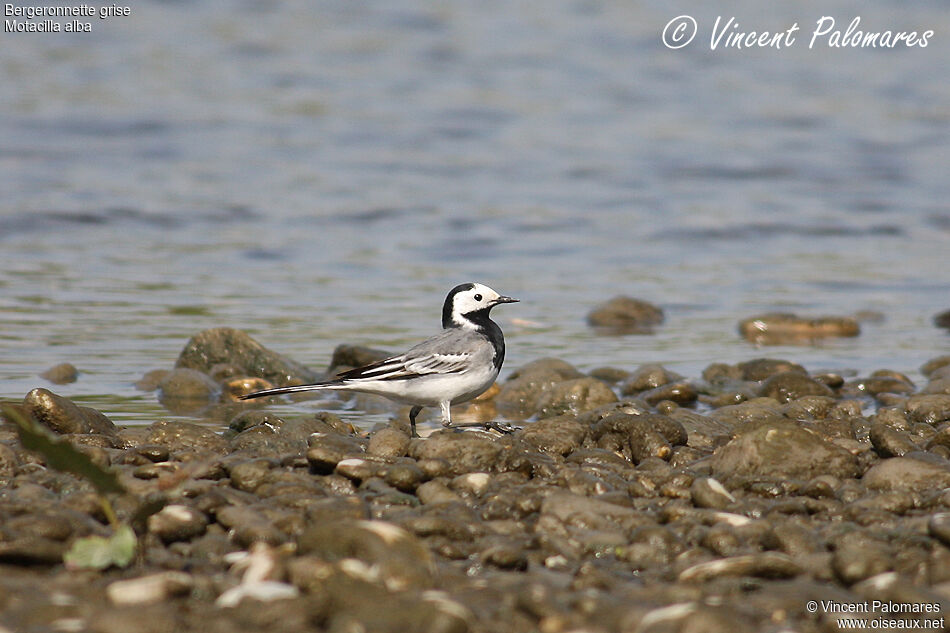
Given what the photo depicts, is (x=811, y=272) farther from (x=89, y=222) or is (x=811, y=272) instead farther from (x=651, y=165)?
(x=89, y=222)

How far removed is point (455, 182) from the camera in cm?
1930

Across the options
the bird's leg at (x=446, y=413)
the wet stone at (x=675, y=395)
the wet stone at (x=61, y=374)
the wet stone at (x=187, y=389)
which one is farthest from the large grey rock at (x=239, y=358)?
the wet stone at (x=675, y=395)

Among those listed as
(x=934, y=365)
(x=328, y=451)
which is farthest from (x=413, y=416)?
(x=934, y=365)

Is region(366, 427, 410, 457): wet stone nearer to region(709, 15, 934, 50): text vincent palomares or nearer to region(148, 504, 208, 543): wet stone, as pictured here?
region(148, 504, 208, 543): wet stone

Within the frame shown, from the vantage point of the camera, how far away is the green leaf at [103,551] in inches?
189

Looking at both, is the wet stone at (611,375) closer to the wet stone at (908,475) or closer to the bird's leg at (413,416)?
the bird's leg at (413,416)

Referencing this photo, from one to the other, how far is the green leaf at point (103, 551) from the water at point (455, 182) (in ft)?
13.6

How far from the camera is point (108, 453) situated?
6902 mm

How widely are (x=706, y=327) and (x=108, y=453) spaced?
7.65 meters

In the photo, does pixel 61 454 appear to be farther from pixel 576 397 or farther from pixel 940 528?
pixel 576 397

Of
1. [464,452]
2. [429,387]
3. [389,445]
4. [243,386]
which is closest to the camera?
[464,452]

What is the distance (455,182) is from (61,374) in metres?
10.2

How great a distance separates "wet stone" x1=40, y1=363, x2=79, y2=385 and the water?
0.55 feet

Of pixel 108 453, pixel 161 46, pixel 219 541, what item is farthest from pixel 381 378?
pixel 161 46
